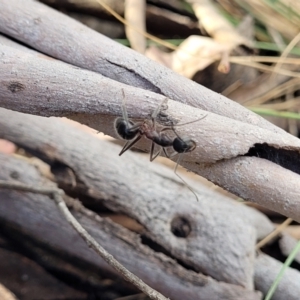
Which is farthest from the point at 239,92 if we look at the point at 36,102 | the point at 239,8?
the point at 36,102

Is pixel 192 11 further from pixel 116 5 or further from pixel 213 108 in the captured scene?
pixel 213 108

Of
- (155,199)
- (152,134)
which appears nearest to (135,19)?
(155,199)

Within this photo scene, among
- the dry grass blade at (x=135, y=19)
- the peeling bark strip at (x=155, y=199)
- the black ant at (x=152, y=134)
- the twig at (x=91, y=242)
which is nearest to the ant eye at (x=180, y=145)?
the black ant at (x=152, y=134)

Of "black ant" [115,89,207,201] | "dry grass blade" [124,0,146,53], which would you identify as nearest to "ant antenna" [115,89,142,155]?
"black ant" [115,89,207,201]

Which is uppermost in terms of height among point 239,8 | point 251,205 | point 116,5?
point 239,8

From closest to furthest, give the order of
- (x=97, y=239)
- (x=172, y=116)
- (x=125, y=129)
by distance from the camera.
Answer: (x=172, y=116) → (x=125, y=129) → (x=97, y=239)

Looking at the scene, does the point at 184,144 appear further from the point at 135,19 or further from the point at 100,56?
the point at 135,19
